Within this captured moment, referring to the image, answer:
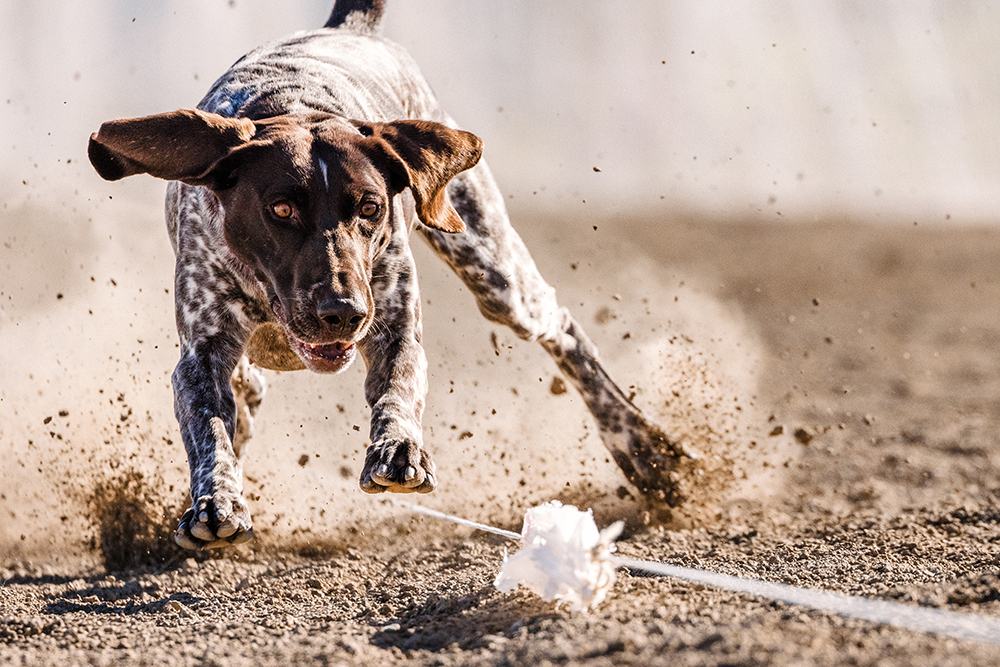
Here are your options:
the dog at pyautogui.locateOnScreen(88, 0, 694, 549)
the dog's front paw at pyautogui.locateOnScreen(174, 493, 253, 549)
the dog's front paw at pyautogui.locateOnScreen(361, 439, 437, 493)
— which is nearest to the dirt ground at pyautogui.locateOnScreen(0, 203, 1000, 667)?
the dog's front paw at pyautogui.locateOnScreen(174, 493, 253, 549)

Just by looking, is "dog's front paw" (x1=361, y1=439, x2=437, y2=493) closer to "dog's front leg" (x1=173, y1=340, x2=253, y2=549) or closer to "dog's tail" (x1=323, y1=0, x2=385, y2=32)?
"dog's front leg" (x1=173, y1=340, x2=253, y2=549)

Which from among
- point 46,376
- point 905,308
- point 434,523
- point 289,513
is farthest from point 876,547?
point 905,308

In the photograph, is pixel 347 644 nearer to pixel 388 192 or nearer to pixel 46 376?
pixel 388 192

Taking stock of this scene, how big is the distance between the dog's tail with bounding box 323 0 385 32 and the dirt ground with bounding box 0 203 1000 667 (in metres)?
1.77

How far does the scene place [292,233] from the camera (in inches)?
121

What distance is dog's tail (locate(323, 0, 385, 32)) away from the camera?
4.70 meters

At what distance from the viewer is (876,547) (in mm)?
3758

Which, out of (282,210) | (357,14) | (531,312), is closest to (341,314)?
(282,210)

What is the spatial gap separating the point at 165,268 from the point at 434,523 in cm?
237

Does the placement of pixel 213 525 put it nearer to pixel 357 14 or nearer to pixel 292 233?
pixel 292 233

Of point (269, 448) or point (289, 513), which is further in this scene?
point (269, 448)

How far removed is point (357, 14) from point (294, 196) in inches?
75.7

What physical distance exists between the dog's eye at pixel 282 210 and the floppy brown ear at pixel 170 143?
22cm

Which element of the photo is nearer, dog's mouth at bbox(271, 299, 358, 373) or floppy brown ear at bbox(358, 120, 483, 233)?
dog's mouth at bbox(271, 299, 358, 373)
